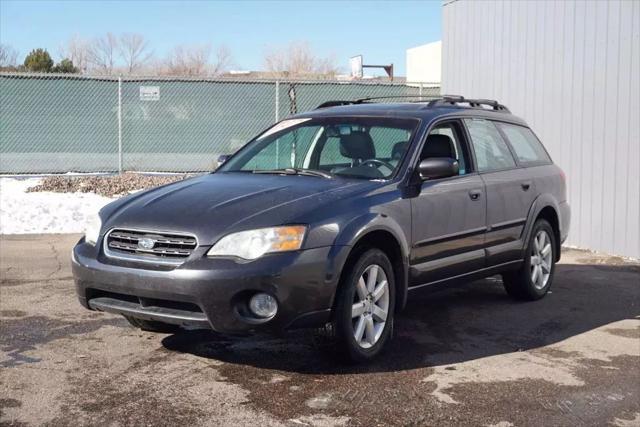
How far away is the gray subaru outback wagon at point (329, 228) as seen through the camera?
187 inches

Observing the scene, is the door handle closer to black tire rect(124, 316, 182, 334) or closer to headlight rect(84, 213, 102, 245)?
black tire rect(124, 316, 182, 334)

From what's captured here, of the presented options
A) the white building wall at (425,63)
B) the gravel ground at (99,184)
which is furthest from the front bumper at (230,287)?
the white building wall at (425,63)

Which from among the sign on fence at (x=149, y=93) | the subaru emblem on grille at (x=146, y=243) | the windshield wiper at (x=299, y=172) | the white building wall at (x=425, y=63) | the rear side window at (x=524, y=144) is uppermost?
the white building wall at (x=425, y=63)

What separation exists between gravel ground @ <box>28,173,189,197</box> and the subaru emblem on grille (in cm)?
889

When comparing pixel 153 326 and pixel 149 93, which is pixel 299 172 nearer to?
pixel 153 326

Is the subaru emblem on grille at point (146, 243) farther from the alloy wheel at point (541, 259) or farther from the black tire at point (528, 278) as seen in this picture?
the alloy wheel at point (541, 259)

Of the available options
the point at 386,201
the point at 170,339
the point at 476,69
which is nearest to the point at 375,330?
the point at 386,201

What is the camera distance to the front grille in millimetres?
4805

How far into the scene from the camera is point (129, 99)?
16.8 metres

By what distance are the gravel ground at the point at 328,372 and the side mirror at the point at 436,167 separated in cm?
89

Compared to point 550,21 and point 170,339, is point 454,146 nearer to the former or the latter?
point 170,339

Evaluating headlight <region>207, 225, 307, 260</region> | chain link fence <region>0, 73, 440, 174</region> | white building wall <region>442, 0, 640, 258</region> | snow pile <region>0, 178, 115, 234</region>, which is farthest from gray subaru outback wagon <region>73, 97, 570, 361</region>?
chain link fence <region>0, 73, 440, 174</region>

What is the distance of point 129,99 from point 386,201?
1237 centimetres

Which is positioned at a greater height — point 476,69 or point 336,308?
point 476,69
